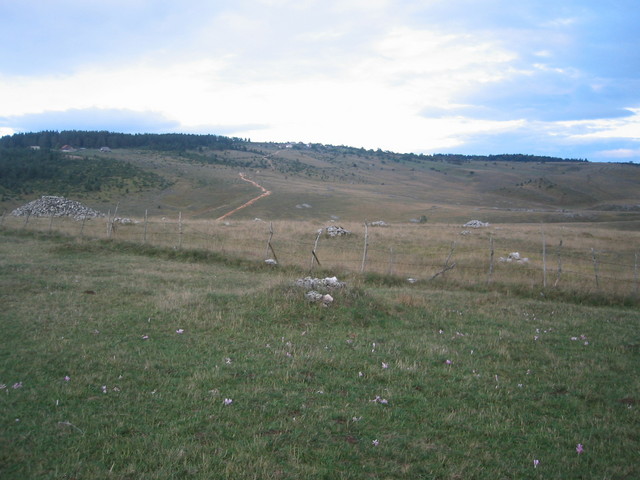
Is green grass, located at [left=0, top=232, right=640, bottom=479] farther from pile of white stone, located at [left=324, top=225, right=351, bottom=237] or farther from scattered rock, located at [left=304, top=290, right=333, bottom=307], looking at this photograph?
pile of white stone, located at [left=324, top=225, right=351, bottom=237]

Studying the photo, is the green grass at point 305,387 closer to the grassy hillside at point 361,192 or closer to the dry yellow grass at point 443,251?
the dry yellow grass at point 443,251

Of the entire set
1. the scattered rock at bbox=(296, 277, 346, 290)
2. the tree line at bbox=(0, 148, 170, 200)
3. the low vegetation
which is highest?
the tree line at bbox=(0, 148, 170, 200)

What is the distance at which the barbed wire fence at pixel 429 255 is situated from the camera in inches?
632

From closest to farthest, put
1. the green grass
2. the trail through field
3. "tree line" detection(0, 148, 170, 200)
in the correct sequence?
1. the green grass
2. the trail through field
3. "tree line" detection(0, 148, 170, 200)

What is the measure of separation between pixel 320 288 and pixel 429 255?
1344 cm

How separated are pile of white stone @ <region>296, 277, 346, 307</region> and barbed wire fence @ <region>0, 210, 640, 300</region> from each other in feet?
15.8

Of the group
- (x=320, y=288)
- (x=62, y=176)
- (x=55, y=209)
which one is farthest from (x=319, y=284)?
(x=62, y=176)

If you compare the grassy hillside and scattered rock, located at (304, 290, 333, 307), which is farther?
the grassy hillside

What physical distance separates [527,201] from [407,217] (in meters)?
39.9

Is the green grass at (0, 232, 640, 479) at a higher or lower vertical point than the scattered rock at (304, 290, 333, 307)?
lower

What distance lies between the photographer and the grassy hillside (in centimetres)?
5597

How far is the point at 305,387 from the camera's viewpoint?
6.38 metres

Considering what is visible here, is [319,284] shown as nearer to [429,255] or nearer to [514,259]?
[429,255]

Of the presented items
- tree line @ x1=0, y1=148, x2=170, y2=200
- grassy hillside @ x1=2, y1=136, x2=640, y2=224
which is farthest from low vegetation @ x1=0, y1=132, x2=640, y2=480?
tree line @ x1=0, y1=148, x2=170, y2=200
